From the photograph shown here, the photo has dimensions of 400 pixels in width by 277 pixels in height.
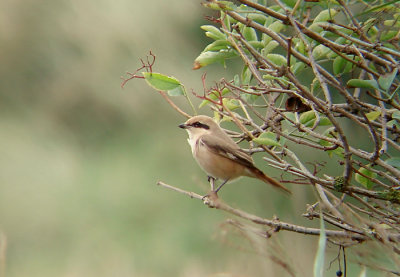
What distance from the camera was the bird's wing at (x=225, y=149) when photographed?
274cm

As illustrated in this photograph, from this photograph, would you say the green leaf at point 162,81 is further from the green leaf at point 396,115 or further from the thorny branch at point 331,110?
the green leaf at point 396,115

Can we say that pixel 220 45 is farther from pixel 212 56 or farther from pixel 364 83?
pixel 364 83

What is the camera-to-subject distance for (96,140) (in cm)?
1095

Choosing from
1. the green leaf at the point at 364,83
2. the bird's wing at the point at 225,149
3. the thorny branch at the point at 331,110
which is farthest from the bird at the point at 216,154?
the green leaf at the point at 364,83

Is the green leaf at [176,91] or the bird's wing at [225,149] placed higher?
the bird's wing at [225,149]

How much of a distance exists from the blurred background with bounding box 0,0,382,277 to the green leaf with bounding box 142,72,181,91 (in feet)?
18.8

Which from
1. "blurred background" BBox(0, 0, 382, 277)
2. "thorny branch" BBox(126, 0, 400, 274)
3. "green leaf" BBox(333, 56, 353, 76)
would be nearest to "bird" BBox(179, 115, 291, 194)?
"thorny branch" BBox(126, 0, 400, 274)

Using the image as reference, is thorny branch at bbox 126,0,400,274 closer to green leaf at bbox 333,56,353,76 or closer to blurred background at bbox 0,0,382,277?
green leaf at bbox 333,56,353,76

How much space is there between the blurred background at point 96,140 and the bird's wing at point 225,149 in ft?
15.5

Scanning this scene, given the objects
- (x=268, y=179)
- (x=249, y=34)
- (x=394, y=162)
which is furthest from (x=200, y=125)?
(x=394, y=162)

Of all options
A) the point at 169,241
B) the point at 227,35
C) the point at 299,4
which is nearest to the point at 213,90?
the point at 227,35

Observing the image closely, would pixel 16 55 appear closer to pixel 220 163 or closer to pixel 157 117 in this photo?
pixel 157 117

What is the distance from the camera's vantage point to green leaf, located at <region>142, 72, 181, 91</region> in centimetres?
184

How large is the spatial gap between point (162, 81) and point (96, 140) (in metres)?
9.23
